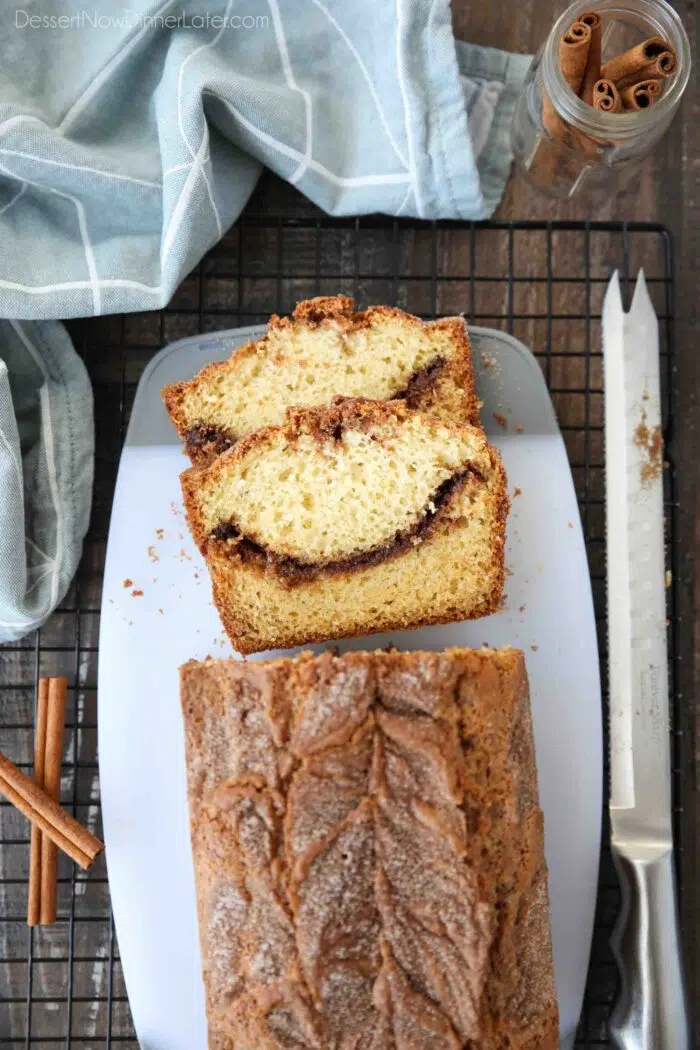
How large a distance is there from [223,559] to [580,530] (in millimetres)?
984

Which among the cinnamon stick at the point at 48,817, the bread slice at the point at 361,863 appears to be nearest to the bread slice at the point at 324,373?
the bread slice at the point at 361,863

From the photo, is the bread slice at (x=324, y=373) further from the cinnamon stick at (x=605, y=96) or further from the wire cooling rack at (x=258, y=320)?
the cinnamon stick at (x=605, y=96)

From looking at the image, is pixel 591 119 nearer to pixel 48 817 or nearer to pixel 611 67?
pixel 611 67

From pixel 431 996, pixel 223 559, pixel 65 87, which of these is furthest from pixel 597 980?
pixel 65 87

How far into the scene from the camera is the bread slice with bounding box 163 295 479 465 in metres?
2.46

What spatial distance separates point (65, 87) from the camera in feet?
8.32

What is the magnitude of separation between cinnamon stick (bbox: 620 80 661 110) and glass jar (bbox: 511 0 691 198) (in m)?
0.02

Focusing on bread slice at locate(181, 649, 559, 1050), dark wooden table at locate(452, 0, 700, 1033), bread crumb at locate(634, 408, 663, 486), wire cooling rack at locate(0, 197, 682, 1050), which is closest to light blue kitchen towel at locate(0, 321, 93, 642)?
wire cooling rack at locate(0, 197, 682, 1050)

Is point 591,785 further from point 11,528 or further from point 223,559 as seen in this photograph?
point 11,528

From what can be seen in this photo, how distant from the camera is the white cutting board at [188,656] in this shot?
2576mm

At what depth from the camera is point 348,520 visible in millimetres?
2367

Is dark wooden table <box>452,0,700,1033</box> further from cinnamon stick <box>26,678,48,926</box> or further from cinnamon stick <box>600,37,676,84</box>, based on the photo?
cinnamon stick <box>26,678,48,926</box>

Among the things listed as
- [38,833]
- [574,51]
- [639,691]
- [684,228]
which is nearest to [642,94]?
[574,51]

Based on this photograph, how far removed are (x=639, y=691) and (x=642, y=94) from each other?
4.95 feet
